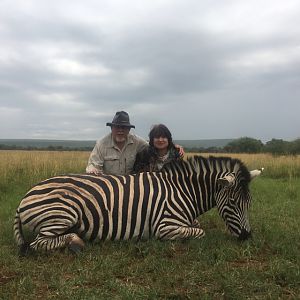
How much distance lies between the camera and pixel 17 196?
8.86m

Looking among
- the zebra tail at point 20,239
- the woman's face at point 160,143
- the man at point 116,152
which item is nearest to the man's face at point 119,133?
the man at point 116,152

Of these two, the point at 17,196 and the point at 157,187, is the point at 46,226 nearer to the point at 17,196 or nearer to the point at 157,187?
the point at 157,187

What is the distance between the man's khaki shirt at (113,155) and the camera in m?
6.21

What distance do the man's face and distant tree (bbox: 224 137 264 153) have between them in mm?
46556

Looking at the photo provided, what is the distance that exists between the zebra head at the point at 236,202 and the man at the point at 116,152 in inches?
72.3

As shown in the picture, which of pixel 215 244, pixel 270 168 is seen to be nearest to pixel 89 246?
pixel 215 244

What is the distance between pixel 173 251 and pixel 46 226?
138 centimetres

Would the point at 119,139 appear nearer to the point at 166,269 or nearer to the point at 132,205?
the point at 132,205

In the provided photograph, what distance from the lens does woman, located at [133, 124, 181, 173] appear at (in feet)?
19.1

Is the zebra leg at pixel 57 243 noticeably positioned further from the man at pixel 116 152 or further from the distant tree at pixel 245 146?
the distant tree at pixel 245 146

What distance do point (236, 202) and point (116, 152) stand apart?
2.19 m

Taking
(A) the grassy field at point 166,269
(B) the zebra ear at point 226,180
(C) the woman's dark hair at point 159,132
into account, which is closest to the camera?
(A) the grassy field at point 166,269

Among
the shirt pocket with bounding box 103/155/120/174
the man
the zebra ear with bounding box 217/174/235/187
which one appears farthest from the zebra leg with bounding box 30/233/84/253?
the shirt pocket with bounding box 103/155/120/174

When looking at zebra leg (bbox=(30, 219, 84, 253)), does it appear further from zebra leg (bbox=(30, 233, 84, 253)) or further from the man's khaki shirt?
the man's khaki shirt
